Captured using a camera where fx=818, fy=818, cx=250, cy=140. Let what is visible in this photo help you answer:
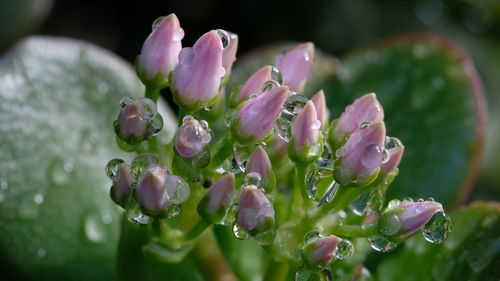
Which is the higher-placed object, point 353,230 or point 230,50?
point 230,50

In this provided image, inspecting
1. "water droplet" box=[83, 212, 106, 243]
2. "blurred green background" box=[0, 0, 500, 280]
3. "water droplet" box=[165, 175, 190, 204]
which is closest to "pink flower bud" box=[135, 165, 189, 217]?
"water droplet" box=[165, 175, 190, 204]

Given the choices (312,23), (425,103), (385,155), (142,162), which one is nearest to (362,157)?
(385,155)

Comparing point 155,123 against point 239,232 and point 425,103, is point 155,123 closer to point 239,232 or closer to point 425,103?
point 239,232

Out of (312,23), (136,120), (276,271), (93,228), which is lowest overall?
(312,23)

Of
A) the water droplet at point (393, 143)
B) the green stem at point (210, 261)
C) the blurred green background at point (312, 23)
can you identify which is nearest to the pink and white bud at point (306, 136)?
the water droplet at point (393, 143)

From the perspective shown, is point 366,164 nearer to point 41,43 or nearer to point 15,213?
point 15,213

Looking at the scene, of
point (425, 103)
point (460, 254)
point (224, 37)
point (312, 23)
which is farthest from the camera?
point (312, 23)

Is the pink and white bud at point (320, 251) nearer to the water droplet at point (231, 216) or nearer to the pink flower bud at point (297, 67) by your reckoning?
the water droplet at point (231, 216)
